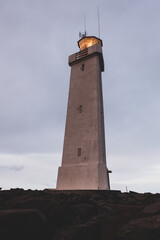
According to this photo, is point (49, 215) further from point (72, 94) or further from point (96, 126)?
point (72, 94)

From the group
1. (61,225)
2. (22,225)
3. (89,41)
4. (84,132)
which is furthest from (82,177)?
(89,41)

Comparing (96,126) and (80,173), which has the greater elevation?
(96,126)

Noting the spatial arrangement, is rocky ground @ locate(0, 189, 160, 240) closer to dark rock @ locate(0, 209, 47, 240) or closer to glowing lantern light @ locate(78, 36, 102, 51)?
dark rock @ locate(0, 209, 47, 240)

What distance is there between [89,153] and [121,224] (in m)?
8.87

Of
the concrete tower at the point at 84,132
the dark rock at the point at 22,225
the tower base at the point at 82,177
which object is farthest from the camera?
the concrete tower at the point at 84,132

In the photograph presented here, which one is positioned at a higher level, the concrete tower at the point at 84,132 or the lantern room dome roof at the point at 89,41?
the lantern room dome roof at the point at 89,41

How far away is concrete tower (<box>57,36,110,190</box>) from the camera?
37.5ft

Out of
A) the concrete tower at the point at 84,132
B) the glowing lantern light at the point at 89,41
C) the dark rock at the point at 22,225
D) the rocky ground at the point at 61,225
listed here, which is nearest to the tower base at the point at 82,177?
the concrete tower at the point at 84,132

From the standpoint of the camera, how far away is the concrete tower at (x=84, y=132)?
1144 cm

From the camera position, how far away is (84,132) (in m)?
12.8

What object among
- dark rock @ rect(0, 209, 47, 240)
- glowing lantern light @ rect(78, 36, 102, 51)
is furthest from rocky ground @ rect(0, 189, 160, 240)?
glowing lantern light @ rect(78, 36, 102, 51)

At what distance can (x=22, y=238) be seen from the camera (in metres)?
2.49

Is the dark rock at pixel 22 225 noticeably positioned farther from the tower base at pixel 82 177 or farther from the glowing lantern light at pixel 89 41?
the glowing lantern light at pixel 89 41

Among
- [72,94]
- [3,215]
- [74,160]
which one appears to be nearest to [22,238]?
[3,215]
